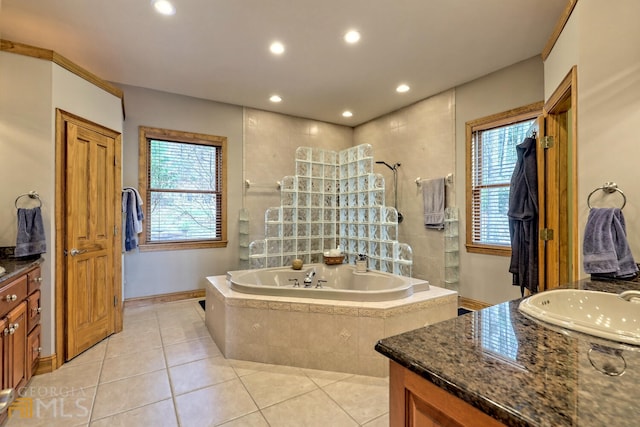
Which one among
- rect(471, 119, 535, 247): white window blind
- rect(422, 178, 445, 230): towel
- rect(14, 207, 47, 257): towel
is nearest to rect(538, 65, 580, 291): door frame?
rect(471, 119, 535, 247): white window blind

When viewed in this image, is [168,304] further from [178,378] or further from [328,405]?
[328,405]

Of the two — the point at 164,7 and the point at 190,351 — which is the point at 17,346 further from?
the point at 164,7

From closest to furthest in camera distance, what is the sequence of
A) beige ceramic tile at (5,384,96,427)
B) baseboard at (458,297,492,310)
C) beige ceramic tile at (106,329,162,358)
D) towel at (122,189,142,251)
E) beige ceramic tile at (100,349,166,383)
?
1. beige ceramic tile at (5,384,96,427)
2. beige ceramic tile at (100,349,166,383)
3. beige ceramic tile at (106,329,162,358)
4. towel at (122,189,142,251)
5. baseboard at (458,297,492,310)

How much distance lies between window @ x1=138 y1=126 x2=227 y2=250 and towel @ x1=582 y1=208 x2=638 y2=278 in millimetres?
3848

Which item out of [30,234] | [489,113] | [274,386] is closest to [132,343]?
[30,234]

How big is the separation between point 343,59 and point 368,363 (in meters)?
2.80

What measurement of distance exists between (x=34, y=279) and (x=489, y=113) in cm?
436

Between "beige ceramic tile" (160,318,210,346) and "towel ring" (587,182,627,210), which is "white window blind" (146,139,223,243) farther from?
"towel ring" (587,182,627,210)

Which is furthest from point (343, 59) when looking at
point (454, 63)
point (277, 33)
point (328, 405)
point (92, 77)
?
point (328, 405)

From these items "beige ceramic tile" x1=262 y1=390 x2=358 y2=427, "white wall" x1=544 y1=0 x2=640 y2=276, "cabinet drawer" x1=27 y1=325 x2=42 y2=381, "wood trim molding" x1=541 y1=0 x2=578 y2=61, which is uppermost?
"wood trim molding" x1=541 y1=0 x2=578 y2=61

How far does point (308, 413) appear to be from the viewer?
71.8 inches

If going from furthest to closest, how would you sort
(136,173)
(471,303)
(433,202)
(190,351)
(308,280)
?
(433,202) < (136,173) < (471,303) < (308,280) < (190,351)

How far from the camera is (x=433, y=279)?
3898mm

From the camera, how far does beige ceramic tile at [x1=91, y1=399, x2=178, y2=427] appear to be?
1.73m
